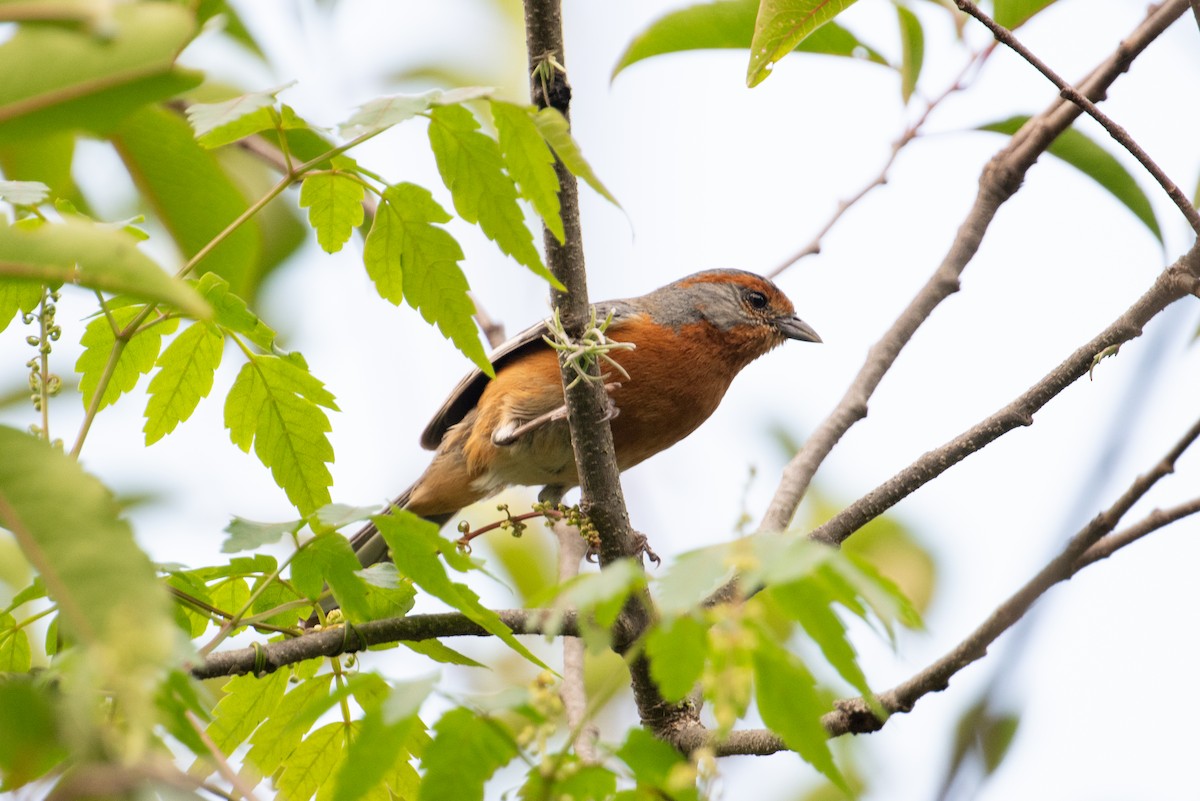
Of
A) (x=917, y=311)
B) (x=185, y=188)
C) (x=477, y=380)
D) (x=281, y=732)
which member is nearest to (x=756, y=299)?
(x=477, y=380)

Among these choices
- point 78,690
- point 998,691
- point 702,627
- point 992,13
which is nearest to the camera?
point 78,690

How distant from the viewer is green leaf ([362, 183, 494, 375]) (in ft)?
10.0

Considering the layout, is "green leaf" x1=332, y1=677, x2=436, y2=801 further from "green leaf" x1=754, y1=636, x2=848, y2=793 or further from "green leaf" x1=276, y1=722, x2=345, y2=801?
"green leaf" x1=276, y1=722, x2=345, y2=801

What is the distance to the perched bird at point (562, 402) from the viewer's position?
638cm

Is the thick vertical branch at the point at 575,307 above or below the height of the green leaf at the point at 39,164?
below

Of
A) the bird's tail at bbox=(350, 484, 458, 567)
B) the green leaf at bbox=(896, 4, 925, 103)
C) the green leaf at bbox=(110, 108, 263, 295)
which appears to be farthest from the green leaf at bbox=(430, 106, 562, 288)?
the bird's tail at bbox=(350, 484, 458, 567)

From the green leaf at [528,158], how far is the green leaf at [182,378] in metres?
1.13

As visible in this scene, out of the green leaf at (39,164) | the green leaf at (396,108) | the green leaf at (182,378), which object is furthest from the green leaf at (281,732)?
the green leaf at (39,164)

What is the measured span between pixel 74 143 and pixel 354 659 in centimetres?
248

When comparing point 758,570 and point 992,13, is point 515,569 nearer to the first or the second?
point 992,13

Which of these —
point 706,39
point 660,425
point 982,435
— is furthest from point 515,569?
point 982,435

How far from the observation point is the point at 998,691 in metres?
1.78

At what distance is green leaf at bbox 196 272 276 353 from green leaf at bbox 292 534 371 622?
0.74 metres

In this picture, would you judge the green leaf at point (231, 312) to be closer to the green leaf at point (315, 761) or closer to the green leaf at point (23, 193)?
the green leaf at point (23, 193)
